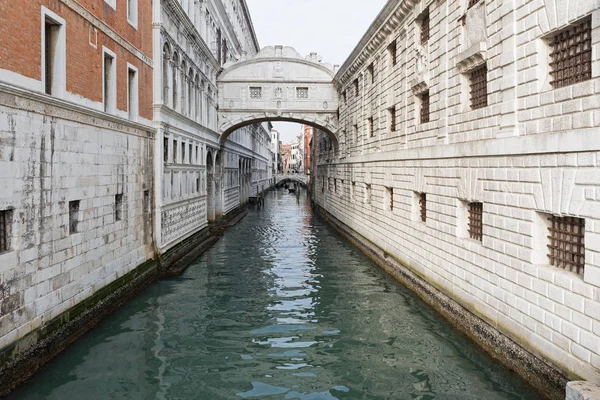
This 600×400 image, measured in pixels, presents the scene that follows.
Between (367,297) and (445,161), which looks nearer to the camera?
(445,161)

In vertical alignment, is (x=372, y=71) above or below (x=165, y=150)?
above

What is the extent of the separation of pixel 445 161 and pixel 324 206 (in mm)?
22193

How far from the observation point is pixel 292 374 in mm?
7379

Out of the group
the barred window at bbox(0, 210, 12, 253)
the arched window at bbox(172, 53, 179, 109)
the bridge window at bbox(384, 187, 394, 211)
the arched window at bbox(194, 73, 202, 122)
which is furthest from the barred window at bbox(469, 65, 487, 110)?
the arched window at bbox(194, 73, 202, 122)

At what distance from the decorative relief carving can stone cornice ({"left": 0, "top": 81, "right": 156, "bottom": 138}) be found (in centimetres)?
411

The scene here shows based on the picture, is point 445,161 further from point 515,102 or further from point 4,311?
point 4,311

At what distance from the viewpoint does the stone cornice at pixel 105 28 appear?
29.3ft

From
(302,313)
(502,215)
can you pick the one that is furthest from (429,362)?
(302,313)

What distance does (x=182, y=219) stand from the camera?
17422mm

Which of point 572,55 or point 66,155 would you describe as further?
point 66,155

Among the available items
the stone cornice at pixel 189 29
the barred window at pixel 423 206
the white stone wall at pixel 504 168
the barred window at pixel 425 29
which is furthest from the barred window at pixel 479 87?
the stone cornice at pixel 189 29

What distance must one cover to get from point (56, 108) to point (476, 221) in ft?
25.1

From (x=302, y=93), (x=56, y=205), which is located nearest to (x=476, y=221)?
Result: (x=56, y=205)

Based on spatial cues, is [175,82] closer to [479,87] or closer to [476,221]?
[479,87]
